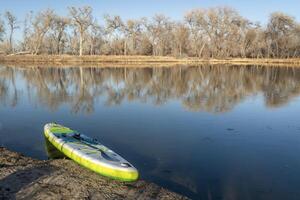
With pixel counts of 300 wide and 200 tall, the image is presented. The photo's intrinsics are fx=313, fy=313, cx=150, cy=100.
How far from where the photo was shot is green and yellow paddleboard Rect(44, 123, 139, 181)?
7.42 metres

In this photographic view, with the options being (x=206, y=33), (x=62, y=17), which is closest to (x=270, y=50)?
(x=206, y=33)

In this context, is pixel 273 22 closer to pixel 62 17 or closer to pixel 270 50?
pixel 270 50

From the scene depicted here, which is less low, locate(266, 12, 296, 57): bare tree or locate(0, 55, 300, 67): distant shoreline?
locate(266, 12, 296, 57): bare tree

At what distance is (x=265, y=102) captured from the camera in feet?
66.0

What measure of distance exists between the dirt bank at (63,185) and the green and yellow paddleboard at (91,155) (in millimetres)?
223

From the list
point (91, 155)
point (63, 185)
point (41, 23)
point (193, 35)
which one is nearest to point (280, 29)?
point (193, 35)

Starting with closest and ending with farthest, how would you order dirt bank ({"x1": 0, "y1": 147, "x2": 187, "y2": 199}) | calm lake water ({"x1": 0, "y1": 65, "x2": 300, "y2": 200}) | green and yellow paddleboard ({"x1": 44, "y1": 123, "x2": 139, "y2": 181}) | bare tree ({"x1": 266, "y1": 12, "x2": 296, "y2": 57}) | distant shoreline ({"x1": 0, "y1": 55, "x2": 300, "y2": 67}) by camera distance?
dirt bank ({"x1": 0, "y1": 147, "x2": 187, "y2": 199}) → green and yellow paddleboard ({"x1": 44, "y1": 123, "x2": 139, "y2": 181}) → calm lake water ({"x1": 0, "y1": 65, "x2": 300, "y2": 200}) → distant shoreline ({"x1": 0, "y1": 55, "x2": 300, "y2": 67}) → bare tree ({"x1": 266, "y1": 12, "x2": 296, "y2": 57})

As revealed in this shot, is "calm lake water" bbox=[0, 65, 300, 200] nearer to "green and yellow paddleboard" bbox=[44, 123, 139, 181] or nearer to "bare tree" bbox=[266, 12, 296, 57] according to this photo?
"green and yellow paddleboard" bbox=[44, 123, 139, 181]

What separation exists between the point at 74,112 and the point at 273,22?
7293 cm

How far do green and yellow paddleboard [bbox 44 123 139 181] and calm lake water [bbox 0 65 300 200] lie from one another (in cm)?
81

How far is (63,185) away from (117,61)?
58354 millimetres

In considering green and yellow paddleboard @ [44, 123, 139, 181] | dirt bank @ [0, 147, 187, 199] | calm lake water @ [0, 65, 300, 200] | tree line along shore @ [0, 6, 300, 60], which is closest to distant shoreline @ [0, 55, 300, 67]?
tree line along shore @ [0, 6, 300, 60]

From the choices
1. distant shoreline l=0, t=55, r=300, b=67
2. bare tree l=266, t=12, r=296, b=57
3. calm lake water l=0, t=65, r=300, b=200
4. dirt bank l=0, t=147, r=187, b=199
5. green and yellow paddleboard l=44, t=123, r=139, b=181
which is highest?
bare tree l=266, t=12, r=296, b=57

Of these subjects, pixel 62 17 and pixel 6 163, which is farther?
pixel 62 17
